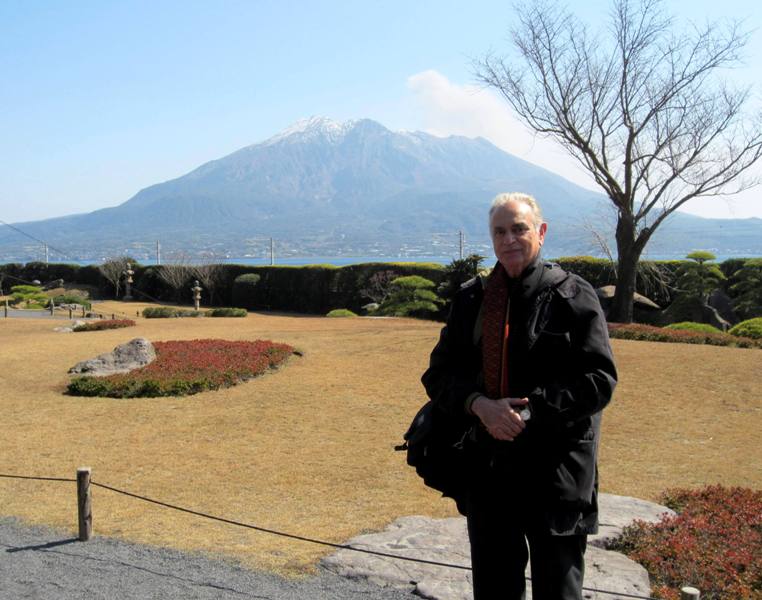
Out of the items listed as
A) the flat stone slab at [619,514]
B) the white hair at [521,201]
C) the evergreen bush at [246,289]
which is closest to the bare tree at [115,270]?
the evergreen bush at [246,289]

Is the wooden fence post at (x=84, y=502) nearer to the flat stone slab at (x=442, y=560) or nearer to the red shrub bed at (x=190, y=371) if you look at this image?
the flat stone slab at (x=442, y=560)

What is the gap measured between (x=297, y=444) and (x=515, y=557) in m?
5.89

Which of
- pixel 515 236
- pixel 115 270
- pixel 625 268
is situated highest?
pixel 515 236

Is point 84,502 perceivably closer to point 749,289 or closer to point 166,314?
point 749,289

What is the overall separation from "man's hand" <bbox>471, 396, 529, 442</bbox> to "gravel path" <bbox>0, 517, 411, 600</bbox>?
2067 mm

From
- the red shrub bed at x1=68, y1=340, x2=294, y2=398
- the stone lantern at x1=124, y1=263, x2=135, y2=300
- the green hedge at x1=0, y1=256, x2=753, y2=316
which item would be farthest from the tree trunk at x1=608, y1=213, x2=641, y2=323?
the stone lantern at x1=124, y1=263, x2=135, y2=300

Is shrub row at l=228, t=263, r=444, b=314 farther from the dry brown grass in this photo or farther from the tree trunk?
the dry brown grass

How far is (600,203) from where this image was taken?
78.8 feet

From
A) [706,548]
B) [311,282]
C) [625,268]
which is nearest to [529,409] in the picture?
[706,548]

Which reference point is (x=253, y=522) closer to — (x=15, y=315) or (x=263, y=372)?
(x=263, y=372)

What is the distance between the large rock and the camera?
12.4m

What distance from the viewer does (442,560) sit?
15.1 ft

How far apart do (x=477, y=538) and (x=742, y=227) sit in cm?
16919

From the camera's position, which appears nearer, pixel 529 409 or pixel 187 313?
pixel 529 409
